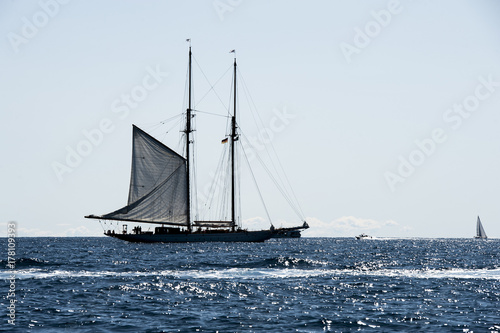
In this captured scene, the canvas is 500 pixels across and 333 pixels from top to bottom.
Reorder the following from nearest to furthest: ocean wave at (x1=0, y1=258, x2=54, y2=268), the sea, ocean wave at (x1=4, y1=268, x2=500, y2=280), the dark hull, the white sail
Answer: the sea, ocean wave at (x1=4, y1=268, x2=500, y2=280), ocean wave at (x1=0, y1=258, x2=54, y2=268), the white sail, the dark hull

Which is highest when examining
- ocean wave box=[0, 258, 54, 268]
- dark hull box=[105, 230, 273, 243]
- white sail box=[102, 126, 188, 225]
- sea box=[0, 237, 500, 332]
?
white sail box=[102, 126, 188, 225]

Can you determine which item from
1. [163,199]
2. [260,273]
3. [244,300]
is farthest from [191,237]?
[244,300]

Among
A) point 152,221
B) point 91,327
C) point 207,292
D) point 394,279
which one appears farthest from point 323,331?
point 152,221

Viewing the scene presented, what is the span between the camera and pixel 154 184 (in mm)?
101625

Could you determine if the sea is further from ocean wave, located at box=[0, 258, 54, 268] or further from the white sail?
the white sail

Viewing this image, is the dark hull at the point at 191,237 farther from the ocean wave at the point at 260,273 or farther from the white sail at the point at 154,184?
the ocean wave at the point at 260,273

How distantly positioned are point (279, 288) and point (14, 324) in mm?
17520

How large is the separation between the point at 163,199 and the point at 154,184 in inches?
146

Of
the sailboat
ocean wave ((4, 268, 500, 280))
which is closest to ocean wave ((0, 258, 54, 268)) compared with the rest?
ocean wave ((4, 268, 500, 280))

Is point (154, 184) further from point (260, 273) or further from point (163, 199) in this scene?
point (260, 273)

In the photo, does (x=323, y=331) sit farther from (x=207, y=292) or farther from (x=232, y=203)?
(x=232, y=203)

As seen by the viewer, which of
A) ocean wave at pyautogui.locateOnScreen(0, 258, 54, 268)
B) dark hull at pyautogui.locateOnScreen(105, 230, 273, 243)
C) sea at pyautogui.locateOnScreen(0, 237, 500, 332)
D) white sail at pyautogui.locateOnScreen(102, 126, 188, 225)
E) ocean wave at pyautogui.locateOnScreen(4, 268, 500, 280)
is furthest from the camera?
dark hull at pyautogui.locateOnScreen(105, 230, 273, 243)

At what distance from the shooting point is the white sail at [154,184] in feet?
329

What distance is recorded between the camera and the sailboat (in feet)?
330
